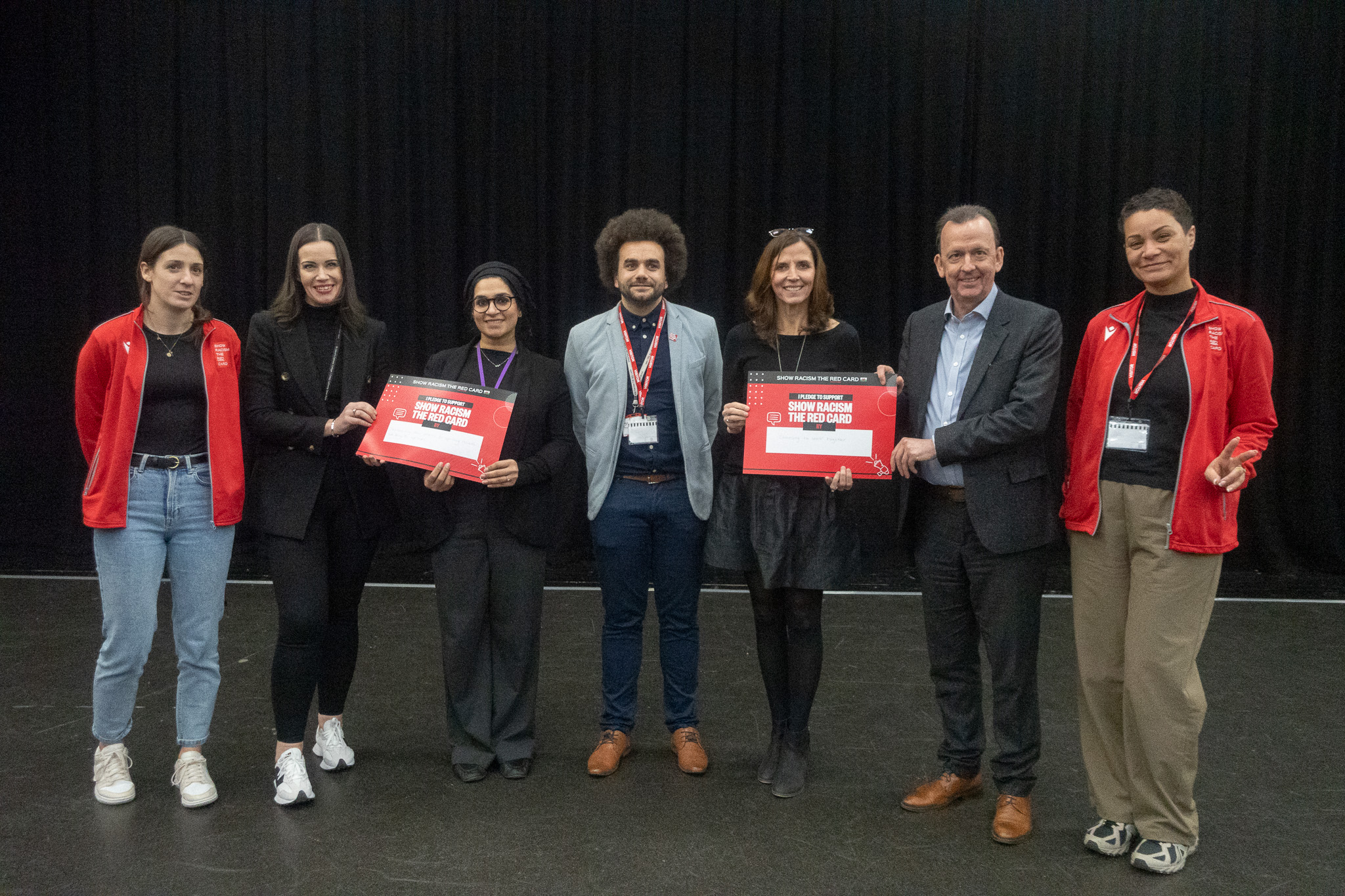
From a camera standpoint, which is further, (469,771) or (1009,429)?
(469,771)

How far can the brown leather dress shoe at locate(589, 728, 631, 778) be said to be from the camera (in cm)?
279

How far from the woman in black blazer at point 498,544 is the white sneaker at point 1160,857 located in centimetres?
162

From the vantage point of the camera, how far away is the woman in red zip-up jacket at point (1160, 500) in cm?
219

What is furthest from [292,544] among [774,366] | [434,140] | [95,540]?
[434,140]

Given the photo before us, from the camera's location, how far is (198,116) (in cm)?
565

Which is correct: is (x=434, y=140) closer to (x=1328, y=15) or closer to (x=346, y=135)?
(x=346, y=135)

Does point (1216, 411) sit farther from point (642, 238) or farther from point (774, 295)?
point (642, 238)

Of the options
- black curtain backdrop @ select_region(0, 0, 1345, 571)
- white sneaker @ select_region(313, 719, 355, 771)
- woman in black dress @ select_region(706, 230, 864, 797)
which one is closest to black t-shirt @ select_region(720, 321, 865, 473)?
woman in black dress @ select_region(706, 230, 864, 797)

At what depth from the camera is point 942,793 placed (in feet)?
8.51

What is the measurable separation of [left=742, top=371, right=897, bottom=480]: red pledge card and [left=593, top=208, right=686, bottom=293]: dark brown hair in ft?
1.73

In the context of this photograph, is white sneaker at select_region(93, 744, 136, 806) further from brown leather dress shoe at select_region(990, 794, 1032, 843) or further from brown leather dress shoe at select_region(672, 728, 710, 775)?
brown leather dress shoe at select_region(990, 794, 1032, 843)

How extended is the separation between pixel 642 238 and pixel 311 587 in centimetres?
135

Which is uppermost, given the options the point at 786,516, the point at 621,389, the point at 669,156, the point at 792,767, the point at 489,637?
the point at 669,156

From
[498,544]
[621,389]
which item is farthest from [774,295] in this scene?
[498,544]
